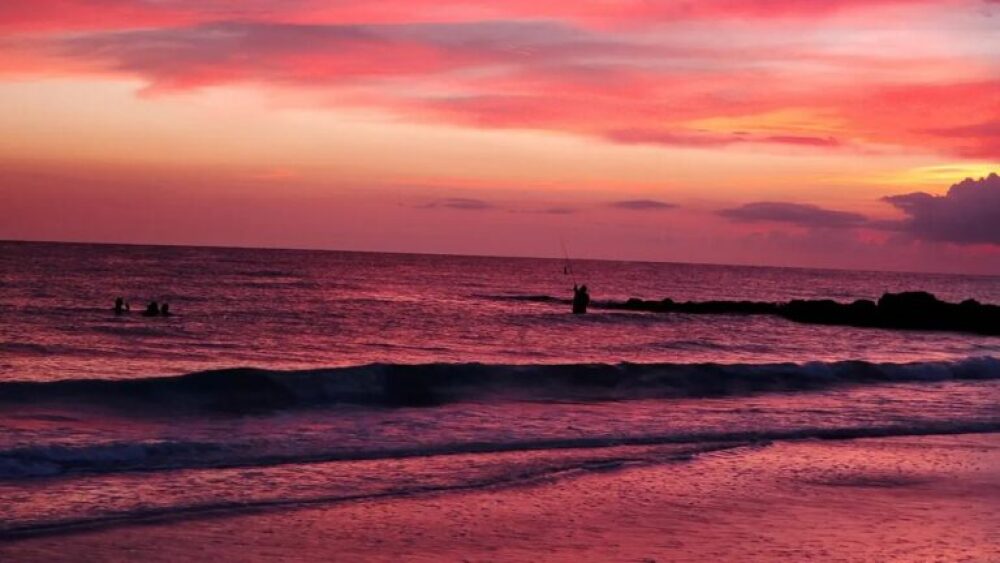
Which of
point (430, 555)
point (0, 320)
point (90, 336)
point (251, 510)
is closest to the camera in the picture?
point (430, 555)

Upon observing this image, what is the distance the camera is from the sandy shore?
1052 centimetres

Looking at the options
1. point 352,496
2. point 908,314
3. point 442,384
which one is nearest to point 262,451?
point 352,496

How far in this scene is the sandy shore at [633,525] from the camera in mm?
10516

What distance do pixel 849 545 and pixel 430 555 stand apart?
4.32 m

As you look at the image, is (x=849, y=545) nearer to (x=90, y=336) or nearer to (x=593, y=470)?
(x=593, y=470)

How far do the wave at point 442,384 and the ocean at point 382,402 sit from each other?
72 millimetres

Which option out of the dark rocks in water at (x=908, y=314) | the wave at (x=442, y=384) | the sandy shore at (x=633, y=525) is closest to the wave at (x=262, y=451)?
the sandy shore at (x=633, y=525)

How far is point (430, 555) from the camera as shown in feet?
34.2

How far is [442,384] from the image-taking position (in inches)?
1021

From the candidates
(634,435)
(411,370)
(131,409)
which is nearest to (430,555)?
(634,435)

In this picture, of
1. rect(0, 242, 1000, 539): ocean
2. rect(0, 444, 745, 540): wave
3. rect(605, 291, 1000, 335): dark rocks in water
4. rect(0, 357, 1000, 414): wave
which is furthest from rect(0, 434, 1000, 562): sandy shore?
rect(605, 291, 1000, 335): dark rocks in water

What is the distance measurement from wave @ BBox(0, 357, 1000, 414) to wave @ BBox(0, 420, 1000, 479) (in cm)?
536

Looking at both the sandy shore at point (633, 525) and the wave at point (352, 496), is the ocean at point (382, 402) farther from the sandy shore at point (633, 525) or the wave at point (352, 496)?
the sandy shore at point (633, 525)

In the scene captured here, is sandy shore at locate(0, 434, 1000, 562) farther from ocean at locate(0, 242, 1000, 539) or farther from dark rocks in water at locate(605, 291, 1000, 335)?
dark rocks in water at locate(605, 291, 1000, 335)
